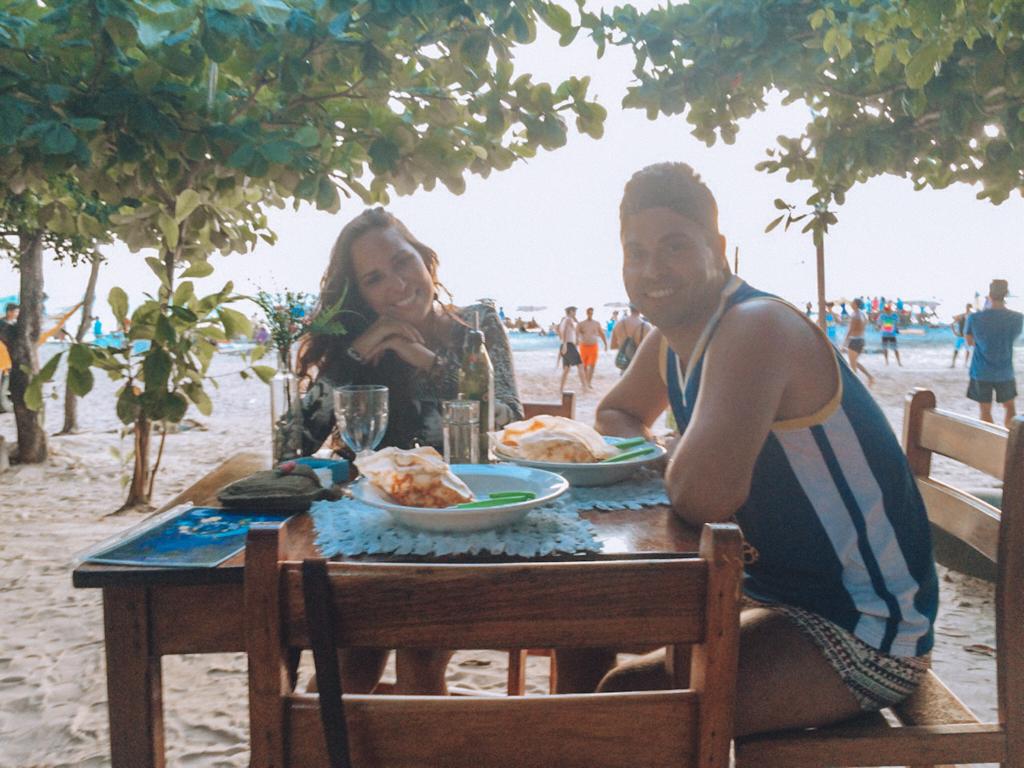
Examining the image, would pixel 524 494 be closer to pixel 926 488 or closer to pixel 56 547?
pixel 926 488

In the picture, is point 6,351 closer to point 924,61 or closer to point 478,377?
point 478,377

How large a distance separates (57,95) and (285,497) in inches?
57.3

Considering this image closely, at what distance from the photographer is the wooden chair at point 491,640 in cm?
67

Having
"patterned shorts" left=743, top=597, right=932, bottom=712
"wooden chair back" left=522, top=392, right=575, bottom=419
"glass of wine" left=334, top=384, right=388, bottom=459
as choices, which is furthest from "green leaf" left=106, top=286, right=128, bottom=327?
"patterned shorts" left=743, top=597, right=932, bottom=712

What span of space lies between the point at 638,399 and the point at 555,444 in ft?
1.47

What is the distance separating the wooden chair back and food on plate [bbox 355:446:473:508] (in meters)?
1.31

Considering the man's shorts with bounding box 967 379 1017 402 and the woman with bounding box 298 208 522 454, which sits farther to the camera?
the man's shorts with bounding box 967 379 1017 402

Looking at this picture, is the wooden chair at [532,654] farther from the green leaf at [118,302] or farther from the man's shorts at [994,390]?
the man's shorts at [994,390]

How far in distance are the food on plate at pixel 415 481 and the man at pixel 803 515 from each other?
376mm

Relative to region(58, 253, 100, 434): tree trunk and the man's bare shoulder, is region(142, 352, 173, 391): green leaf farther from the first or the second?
region(58, 253, 100, 434): tree trunk

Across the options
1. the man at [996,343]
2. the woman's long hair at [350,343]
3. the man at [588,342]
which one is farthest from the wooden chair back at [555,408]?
the man at [588,342]

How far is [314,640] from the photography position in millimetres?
659

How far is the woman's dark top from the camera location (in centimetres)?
218

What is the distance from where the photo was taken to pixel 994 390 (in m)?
8.02
